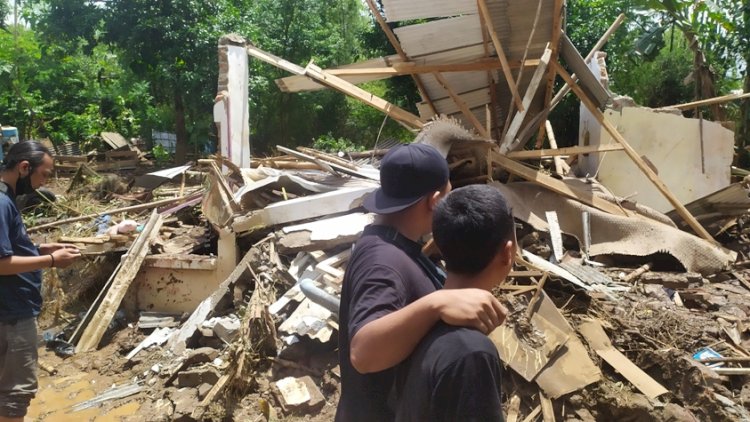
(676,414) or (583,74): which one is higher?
(583,74)

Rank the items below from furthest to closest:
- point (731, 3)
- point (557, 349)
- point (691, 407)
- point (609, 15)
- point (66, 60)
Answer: point (66, 60) → point (609, 15) → point (731, 3) → point (557, 349) → point (691, 407)

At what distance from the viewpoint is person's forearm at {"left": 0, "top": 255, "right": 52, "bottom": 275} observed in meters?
3.14

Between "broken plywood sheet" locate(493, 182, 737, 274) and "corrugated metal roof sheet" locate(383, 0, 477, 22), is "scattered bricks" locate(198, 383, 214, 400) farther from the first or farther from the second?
"corrugated metal roof sheet" locate(383, 0, 477, 22)

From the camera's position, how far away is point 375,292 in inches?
59.4

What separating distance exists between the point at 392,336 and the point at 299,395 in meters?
3.41

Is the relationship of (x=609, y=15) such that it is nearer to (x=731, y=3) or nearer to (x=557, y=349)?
(x=731, y=3)

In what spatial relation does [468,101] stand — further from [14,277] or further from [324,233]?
[14,277]

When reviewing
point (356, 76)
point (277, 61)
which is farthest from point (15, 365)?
point (356, 76)

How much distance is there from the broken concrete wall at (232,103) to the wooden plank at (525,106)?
11.9 feet

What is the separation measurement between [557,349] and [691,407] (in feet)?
3.29

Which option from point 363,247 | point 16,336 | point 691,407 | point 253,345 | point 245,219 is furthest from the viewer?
point 245,219

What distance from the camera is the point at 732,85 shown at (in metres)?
15.3

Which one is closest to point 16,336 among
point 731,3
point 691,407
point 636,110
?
point 691,407

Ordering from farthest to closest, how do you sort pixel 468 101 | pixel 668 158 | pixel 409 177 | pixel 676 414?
1. pixel 468 101
2. pixel 668 158
3. pixel 676 414
4. pixel 409 177
